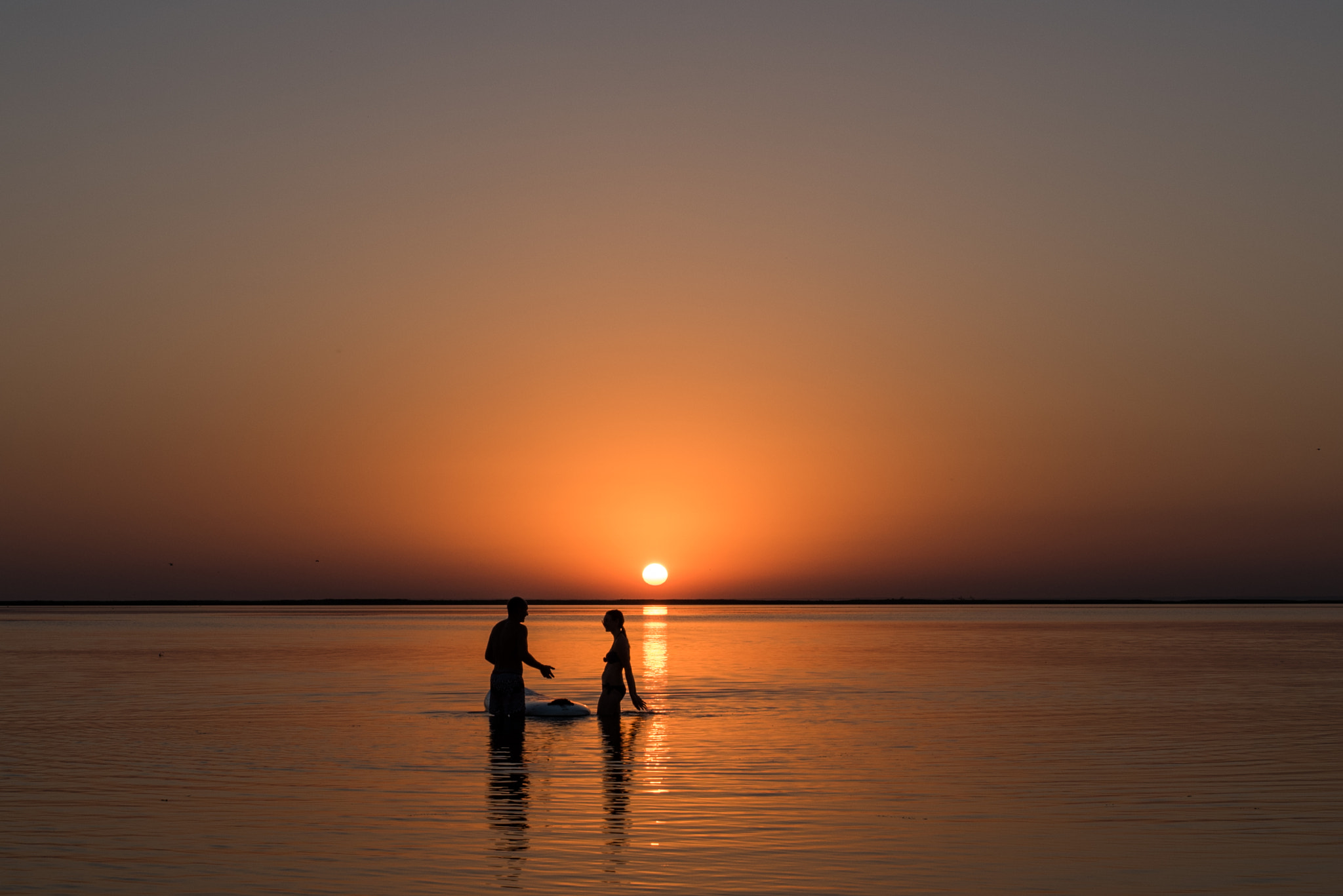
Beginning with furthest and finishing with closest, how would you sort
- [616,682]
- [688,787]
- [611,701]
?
[616,682] → [611,701] → [688,787]

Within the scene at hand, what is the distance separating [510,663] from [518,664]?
8.0 inches

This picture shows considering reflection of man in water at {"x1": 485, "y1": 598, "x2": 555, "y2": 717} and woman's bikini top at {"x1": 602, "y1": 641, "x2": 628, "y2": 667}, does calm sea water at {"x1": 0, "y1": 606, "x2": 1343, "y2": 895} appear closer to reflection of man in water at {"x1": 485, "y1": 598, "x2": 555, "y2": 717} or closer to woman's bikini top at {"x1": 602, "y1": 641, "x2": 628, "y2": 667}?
reflection of man in water at {"x1": 485, "y1": 598, "x2": 555, "y2": 717}

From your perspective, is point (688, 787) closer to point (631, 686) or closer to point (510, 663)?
point (510, 663)

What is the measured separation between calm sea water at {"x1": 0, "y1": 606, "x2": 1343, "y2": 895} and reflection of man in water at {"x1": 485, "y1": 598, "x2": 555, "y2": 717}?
2.01ft

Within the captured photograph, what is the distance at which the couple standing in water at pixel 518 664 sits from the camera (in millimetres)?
27703

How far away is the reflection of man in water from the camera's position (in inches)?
1090

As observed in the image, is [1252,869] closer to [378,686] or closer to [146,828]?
[146,828]

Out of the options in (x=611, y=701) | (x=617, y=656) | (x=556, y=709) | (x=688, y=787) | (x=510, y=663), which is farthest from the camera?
(x=556, y=709)

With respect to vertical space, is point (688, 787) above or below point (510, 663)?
below

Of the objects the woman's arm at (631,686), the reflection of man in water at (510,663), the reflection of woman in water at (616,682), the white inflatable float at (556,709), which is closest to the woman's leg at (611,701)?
the reflection of woman in water at (616,682)

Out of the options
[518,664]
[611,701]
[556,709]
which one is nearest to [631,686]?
[611,701]

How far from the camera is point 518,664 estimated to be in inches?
1120

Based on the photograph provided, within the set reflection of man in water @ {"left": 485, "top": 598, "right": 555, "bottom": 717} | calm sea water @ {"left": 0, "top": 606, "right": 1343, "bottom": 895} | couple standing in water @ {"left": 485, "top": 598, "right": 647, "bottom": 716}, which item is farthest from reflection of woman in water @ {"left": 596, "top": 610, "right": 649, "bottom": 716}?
reflection of man in water @ {"left": 485, "top": 598, "right": 555, "bottom": 717}

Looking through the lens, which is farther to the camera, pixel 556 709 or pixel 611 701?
pixel 556 709
